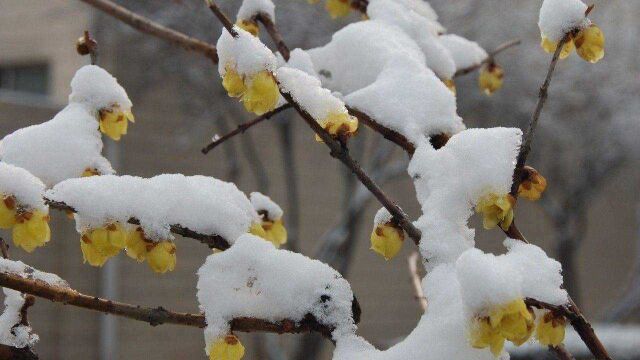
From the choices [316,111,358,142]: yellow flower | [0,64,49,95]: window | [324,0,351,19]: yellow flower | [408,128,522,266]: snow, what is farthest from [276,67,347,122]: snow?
[0,64,49,95]: window

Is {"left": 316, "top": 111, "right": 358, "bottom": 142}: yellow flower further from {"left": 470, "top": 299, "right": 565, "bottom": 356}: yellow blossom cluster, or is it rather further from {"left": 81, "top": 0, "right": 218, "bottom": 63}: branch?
{"left": 81, "top": 0, "right": 218, "bottom": 63}: branch

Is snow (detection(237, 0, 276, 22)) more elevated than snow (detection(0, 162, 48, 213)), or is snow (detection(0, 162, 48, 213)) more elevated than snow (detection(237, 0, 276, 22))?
snow (detection(237, 0, 276, 22))

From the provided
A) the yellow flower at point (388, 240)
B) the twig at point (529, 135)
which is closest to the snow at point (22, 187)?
the yellow flower at point (388, 240)

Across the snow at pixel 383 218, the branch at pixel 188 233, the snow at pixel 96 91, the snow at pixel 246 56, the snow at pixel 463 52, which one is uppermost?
the snow at pixel 463 52

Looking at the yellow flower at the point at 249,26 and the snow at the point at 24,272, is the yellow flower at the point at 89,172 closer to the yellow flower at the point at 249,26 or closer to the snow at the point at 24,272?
the snow at the point at 24,272

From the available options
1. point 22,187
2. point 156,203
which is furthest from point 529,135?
point 22,187

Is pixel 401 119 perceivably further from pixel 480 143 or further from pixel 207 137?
pixel 207 137
